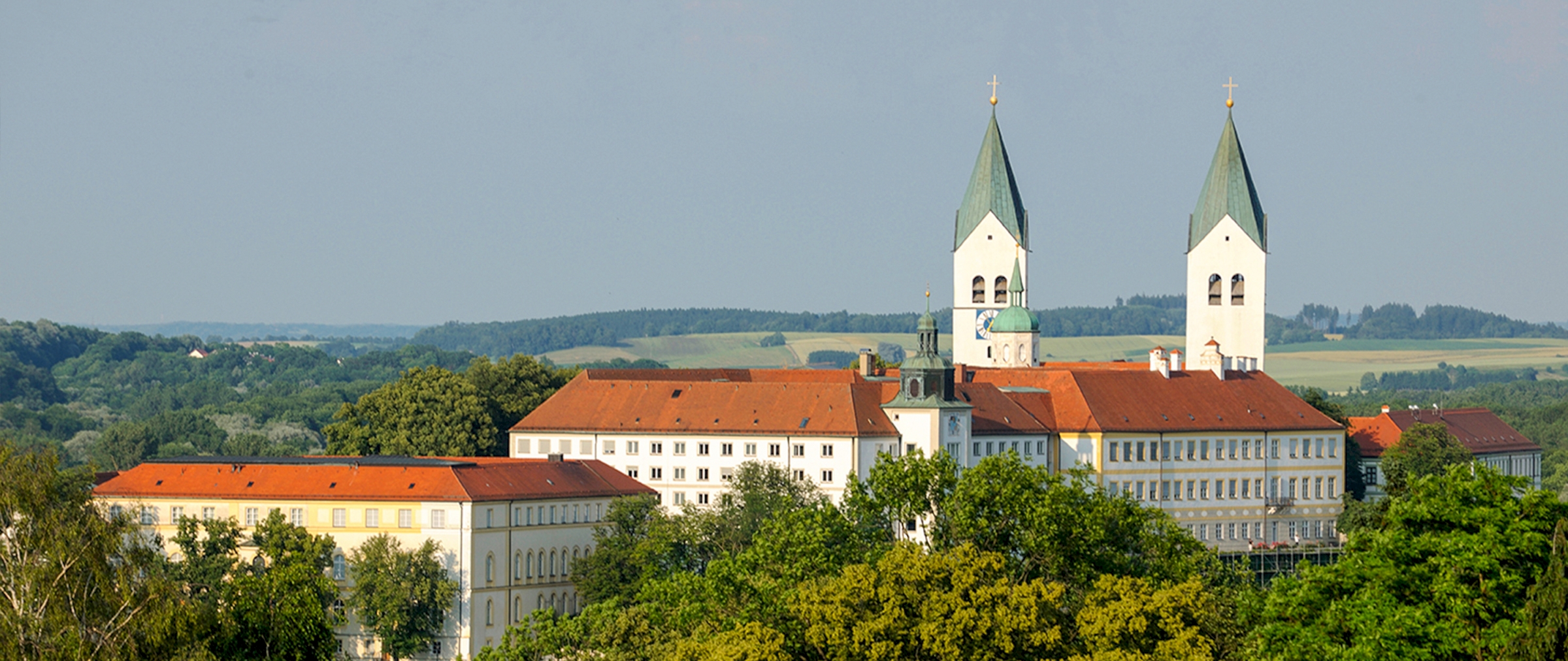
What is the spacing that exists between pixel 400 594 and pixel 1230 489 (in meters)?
46.9

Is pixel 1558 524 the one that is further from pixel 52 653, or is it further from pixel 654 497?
pixel 654 497

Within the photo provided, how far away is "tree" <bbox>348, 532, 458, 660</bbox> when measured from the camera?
98.6 m

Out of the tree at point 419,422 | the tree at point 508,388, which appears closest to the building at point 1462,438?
the tree at point 508,388

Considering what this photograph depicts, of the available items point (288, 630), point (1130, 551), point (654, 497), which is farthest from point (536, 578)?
point (288, 630)

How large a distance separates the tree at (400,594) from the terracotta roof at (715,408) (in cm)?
2180

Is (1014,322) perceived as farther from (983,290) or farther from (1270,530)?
(1270,530)

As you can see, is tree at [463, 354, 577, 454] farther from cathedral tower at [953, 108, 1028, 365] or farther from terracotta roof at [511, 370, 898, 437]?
cathedral tower at [953, 108, 1028, 365]

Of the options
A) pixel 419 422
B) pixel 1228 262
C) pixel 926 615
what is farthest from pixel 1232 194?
pixel 926 615

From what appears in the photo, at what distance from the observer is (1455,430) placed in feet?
517

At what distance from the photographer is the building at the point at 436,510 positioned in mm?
102500

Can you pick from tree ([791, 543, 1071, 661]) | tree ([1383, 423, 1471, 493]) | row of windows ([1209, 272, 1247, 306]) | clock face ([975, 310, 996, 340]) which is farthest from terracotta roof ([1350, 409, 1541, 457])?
tree ([791, 543, 1071, 661])

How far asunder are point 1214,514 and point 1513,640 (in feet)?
246

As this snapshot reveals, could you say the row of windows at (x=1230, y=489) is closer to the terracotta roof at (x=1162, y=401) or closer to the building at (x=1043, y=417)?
the building at (x=1043, y=417)

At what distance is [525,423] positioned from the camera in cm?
12350
